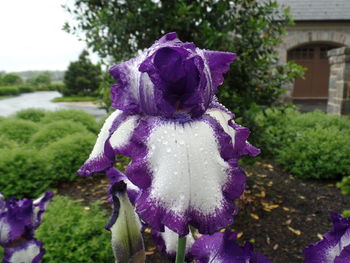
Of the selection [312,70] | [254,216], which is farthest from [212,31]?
[312,70]

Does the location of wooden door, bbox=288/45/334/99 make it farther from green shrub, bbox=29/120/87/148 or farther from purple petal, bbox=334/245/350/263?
purple petal, bbox=334/245/350/263

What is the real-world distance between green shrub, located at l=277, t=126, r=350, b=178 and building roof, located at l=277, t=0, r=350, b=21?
1078 centimetres

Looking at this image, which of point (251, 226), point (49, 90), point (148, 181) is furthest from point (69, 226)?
point (49, 90)

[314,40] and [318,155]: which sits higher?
[314,40]

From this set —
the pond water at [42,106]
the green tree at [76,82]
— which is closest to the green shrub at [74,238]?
the pond water at [42,106]

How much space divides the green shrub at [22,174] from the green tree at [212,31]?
2.12m

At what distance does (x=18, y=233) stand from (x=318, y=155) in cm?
531

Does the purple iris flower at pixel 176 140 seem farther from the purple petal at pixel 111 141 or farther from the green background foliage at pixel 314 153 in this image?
the green background foliage at pixel 314 153

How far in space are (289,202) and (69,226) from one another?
9.87 ft

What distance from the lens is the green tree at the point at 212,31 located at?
3594mm

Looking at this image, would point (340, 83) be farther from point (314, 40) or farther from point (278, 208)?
point (314, 40)

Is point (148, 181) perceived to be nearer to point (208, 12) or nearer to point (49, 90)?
point (208, 12)

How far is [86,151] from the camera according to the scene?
18.8 ft

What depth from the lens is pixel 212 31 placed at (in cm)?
334
